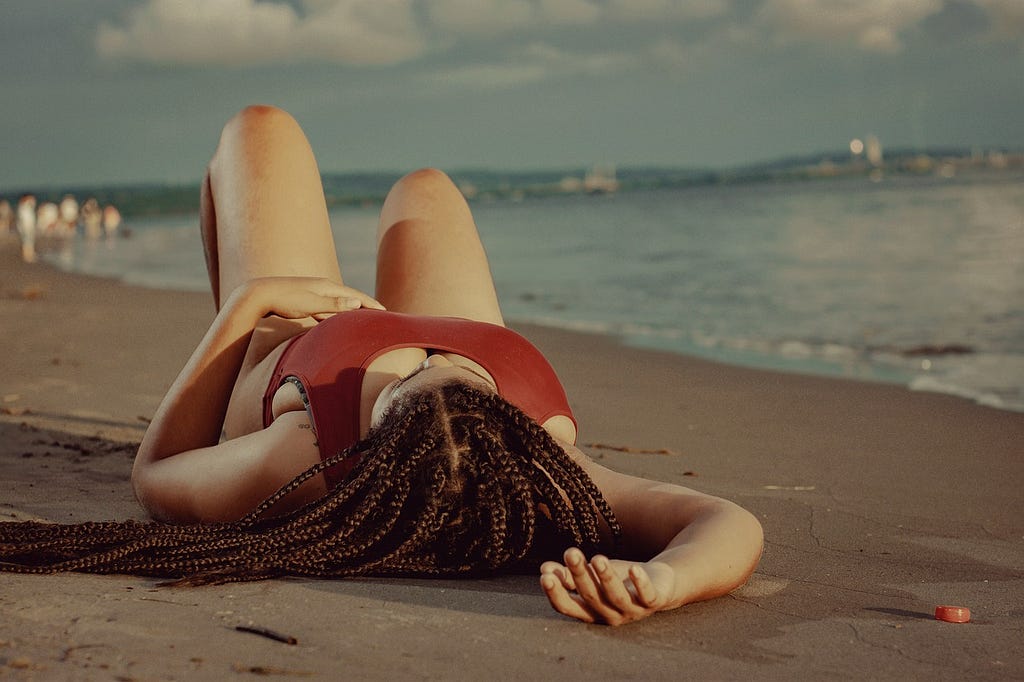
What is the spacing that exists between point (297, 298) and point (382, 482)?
1.09m

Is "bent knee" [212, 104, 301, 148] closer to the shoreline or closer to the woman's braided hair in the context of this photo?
the woman's braided hair

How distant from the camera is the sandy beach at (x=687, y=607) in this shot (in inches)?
89.3

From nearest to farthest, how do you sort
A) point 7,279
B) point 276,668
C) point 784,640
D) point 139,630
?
point 276,668, point 139,630, point 784,640, point 7,279

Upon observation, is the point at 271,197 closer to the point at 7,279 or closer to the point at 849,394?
the point at 849,394

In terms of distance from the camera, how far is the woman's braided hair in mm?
2783

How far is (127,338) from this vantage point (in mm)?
9172

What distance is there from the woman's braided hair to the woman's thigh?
3.89ft

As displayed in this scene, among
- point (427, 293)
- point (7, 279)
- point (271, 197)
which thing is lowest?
point (7, 279)

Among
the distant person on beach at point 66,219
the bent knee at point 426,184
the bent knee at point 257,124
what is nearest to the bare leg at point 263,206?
the bent knee at point 257,124

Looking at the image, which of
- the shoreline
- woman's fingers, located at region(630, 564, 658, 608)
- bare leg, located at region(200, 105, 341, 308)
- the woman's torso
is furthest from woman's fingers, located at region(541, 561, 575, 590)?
the shoreline

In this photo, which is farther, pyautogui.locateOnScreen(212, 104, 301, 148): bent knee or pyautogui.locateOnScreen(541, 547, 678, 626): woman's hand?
pyautogui.locateOnScreen(212, 104, 301, 148): bent knee

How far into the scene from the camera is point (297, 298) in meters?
3.68

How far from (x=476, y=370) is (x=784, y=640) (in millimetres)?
1150

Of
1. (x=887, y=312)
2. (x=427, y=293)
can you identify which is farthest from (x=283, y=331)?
(x=887, y=312)
